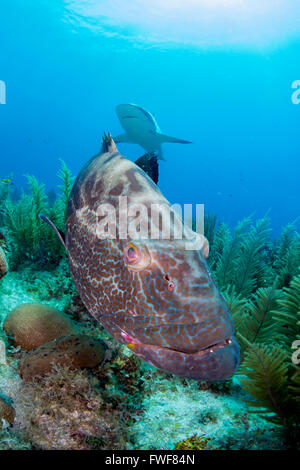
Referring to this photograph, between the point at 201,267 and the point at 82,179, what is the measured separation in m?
1.58

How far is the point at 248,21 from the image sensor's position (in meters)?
45.1

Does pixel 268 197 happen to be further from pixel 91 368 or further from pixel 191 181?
pixel 91 368

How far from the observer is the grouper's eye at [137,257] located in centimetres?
164

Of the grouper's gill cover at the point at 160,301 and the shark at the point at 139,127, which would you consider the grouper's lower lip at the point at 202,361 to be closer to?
the grouper's gill cover at the point at 160,301

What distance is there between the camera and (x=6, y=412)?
2.54 m

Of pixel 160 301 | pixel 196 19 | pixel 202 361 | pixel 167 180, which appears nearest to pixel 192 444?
pixel 202 361

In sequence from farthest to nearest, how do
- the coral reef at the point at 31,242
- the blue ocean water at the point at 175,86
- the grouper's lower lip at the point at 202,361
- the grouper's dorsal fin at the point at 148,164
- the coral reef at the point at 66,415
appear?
the blue ocean water at the point at 175,86, the coral reef at the point at 31,242, the grouper's dorsal fin at the point at 148,164, the coral reef at the point at 66,415, the grouper's lower lip at the point at 202,361

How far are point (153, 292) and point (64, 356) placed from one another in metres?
1.91

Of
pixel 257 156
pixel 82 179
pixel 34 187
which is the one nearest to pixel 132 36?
pixel 34 187

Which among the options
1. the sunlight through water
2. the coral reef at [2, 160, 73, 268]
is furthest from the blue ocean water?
the coral reef at [2, 160, 73, 268]

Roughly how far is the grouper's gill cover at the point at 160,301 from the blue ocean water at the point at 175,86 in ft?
Result: 94.0
